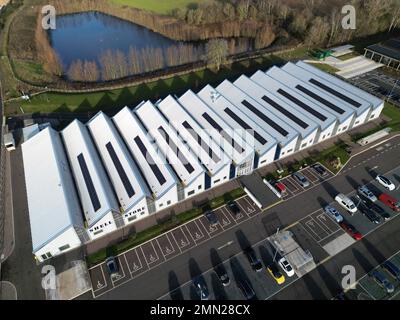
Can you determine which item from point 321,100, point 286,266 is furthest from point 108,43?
point 286,266

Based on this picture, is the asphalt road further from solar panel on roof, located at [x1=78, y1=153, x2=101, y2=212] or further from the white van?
solar panel on roof, located at [x1=78, y1=153, x2=101, y2=212]

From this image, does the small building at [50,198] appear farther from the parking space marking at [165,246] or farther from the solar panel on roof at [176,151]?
the solar panel on roof at [176,151]

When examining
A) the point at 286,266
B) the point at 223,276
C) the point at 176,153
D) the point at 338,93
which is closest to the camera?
the point at 223,276

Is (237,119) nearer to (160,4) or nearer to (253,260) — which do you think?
(253,260)

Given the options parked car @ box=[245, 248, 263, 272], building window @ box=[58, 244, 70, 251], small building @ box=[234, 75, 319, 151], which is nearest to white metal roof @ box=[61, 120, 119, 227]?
building window @ box=[58, 244, 70, 251]

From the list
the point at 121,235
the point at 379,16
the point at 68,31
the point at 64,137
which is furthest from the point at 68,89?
the point at 379,16

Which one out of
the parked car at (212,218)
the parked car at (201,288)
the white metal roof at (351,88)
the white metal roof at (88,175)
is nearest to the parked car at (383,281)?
the parked car at (201,288)

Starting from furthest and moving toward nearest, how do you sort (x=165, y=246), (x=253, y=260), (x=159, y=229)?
(x=159, y=229)
(x=165, y=246)
(x=253, y=260)
